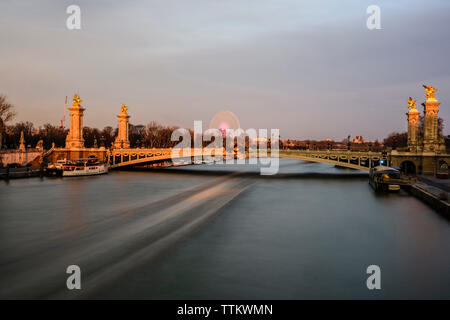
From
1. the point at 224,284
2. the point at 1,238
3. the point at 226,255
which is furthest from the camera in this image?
the point at 1,238

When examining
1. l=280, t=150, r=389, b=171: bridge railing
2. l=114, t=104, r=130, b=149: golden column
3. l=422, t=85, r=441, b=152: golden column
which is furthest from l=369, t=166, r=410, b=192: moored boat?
l=114, t=104, r=130, b=149: golden column

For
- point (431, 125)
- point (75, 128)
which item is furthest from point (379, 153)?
point (75, 128)

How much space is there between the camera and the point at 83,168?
5141 centimetres

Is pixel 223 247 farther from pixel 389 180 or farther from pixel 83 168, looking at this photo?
pixel 83 168

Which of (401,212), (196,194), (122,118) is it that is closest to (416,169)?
(401,212)

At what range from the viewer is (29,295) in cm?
1044

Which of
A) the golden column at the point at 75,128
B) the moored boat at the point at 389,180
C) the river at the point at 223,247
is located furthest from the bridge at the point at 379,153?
the river at the point at 223,247

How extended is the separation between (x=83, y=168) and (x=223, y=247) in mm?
40074

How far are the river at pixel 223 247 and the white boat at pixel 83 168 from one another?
19.4 metres

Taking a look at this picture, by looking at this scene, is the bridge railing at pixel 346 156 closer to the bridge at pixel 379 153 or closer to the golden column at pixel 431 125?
the bridge at pixel 379 153

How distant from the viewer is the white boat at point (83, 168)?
49.8 metres

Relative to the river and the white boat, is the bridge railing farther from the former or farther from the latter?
the white boat
